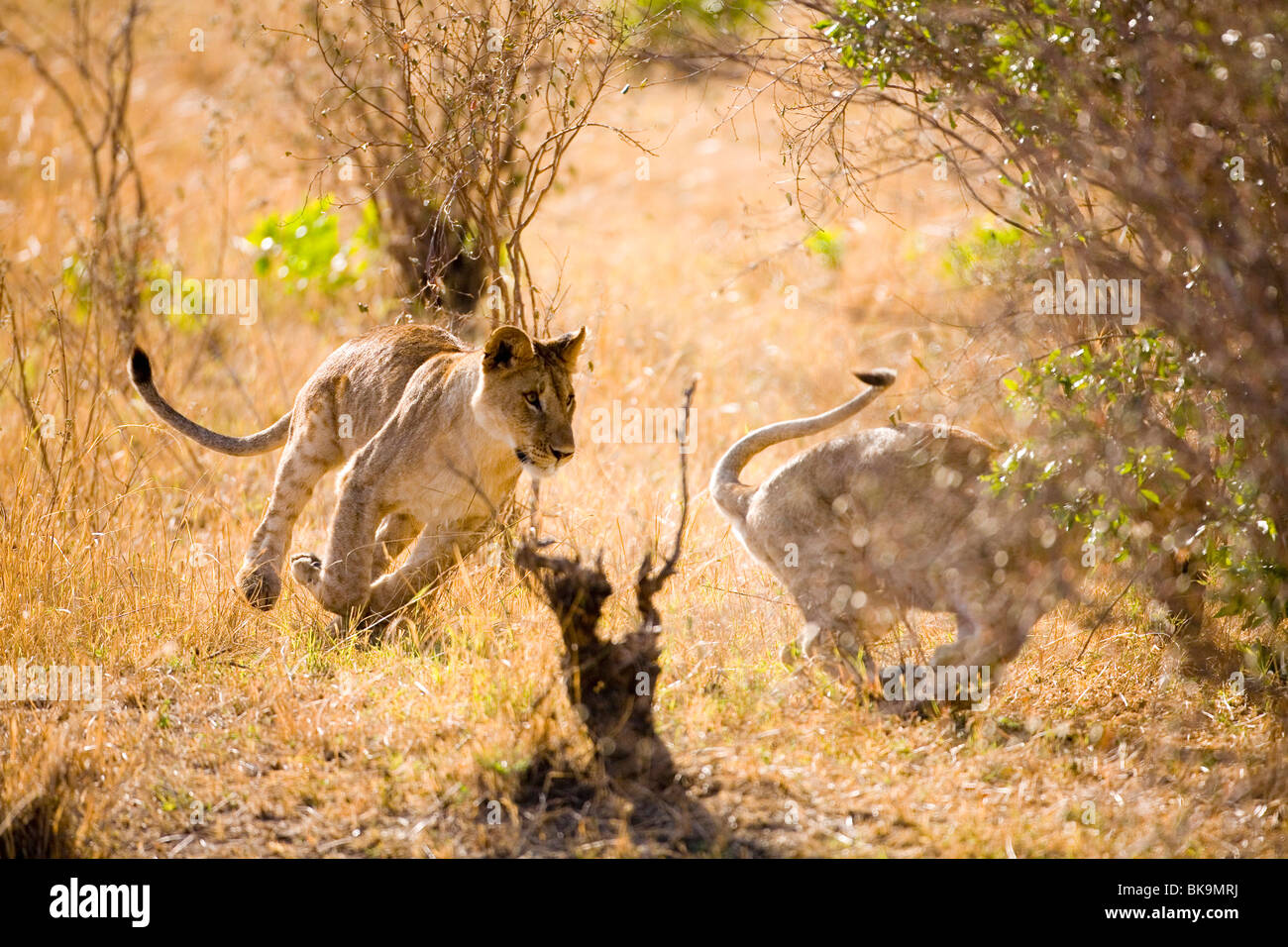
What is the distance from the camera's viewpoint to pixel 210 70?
1883cm

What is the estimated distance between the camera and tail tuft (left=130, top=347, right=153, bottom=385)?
229 inches

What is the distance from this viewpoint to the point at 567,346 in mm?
5379

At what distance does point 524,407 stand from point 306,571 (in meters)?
1.25

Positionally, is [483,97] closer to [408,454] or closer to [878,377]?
[408,454]

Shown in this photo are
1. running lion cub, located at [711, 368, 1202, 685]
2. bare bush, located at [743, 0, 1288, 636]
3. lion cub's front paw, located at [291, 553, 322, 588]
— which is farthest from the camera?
lion cub's front paw, located at [291, 553, 322, 588]

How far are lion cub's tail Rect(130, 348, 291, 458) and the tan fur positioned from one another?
3 cm

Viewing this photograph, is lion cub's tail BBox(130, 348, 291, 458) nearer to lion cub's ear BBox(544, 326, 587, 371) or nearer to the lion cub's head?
the lion cub's head

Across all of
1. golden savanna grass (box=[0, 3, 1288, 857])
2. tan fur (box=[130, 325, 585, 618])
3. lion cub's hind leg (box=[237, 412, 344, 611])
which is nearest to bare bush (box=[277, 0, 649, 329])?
tan fur (box=[130, 325, 585, 618])

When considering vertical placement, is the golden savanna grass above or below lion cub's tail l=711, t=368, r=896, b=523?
below

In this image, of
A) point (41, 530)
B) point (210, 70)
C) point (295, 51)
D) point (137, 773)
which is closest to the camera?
point (137, 773)

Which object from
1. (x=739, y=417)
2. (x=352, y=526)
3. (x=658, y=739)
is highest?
(x=739, y=417)

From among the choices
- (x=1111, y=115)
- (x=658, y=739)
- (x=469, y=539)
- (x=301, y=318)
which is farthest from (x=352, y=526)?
(x=301, y=318)
